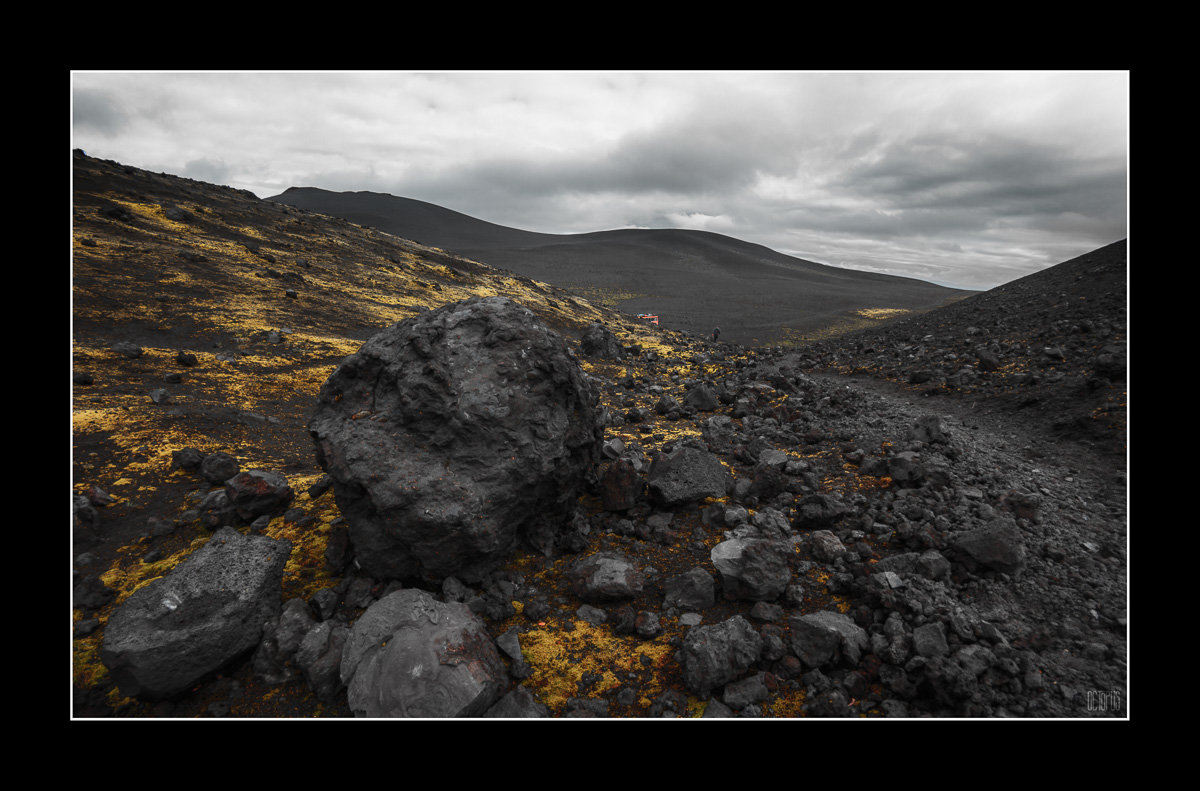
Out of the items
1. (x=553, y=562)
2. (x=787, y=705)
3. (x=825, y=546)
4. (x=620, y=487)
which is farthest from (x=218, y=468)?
(x=825, y=546)

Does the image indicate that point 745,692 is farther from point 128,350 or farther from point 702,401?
point 128,350

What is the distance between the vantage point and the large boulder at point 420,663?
12.6ft

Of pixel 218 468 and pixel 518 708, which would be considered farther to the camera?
pixel 218 468

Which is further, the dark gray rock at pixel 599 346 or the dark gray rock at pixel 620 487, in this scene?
the dark gray rock at pixel 599 346

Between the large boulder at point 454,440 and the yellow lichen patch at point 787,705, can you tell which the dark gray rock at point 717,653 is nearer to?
the yellow lichen patch at point 787,705

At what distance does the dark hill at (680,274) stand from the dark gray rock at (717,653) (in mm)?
36769

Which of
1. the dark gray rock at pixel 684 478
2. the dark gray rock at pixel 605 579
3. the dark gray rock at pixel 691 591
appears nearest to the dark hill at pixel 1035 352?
the dark gray rock at pixel 684 478

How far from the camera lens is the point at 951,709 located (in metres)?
3.96

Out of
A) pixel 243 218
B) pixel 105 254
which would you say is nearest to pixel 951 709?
pixel 105 254

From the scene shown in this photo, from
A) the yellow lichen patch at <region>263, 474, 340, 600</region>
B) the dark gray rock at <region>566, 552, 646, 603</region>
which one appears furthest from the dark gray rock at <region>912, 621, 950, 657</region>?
the yellow lichen patch at <region>263, 474, 340, 600</region>

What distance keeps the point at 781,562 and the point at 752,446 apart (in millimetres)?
3943

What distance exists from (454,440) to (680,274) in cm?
9973

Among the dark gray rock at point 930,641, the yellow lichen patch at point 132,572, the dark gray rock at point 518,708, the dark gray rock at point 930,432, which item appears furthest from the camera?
the dark gray rock at point 930,432

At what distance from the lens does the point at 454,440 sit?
5488 mm
